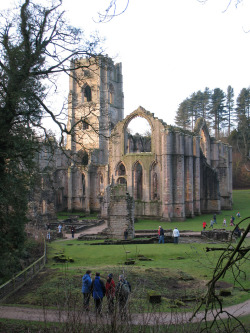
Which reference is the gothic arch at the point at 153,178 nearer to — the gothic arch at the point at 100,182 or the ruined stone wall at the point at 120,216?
the gothic arch at the point at 100,182

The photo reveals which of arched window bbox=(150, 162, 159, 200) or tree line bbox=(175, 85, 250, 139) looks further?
tree line bbox=(175, 85, 250, 139)

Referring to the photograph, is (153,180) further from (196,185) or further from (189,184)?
(196,185)

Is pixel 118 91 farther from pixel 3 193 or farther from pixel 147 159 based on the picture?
pixel 3 193

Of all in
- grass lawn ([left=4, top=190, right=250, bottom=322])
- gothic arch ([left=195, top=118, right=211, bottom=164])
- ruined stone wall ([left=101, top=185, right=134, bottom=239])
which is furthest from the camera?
gothic arch ([left=195, top=118, right=211, bottom=164])

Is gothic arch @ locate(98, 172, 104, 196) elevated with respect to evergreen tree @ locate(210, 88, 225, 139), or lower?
lower

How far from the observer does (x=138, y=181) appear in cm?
3800

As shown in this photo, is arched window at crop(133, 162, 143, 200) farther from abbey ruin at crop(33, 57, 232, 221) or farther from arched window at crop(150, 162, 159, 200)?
arched window at crop(150, 162, 159, 200)

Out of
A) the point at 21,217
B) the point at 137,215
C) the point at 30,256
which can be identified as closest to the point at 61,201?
the point at 137,215

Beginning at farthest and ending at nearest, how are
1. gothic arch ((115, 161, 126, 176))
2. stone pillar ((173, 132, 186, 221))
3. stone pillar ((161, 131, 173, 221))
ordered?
1. gothic arch ((115, 161, 126, 176))
2. stone pillar ((173, 132, 186, 221))
3. stone pillar ((161, 131, 173, 221))

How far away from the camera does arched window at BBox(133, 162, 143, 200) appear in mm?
35875

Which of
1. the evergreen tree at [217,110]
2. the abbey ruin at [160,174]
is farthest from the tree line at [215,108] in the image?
the abbey ruin at [160,174]

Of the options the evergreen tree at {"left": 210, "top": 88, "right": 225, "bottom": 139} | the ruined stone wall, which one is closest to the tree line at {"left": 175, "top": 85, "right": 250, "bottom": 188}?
the evergreen tree at {"left": 210, "top": 88, "right": 225, "bottom": 139}

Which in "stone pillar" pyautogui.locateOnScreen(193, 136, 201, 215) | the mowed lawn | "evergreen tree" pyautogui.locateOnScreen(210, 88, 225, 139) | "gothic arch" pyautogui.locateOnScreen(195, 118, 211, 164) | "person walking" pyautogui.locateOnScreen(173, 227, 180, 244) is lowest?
the mowed lawn

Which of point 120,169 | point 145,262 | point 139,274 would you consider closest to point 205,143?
point 120,169
